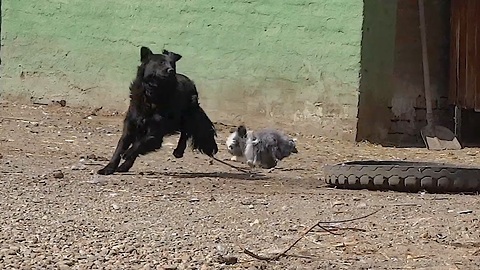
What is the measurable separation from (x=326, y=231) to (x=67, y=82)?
25.6ft

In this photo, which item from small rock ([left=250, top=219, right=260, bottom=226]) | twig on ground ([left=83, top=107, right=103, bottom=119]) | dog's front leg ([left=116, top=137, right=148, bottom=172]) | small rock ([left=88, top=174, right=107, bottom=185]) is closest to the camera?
small rock ([left=250, top=219, right=260, bottom=226])

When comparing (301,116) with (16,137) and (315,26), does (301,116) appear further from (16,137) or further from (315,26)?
(16,137)

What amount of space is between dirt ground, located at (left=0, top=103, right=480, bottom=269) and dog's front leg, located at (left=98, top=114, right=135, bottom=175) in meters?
0.12

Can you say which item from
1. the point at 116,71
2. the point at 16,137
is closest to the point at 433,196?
the point at 16,137

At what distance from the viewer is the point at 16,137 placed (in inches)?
405

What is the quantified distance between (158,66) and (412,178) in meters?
2.32

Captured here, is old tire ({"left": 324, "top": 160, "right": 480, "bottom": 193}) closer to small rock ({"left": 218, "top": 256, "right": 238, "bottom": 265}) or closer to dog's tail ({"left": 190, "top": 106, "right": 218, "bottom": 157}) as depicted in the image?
dog's tail ({"left": 190, "top": 106, "right": 218, "bottom": 157})

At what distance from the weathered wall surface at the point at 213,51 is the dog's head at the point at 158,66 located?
3074 millimetres

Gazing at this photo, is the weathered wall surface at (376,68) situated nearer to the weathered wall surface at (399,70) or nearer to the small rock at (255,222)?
the weathered wall surface at (399,70)

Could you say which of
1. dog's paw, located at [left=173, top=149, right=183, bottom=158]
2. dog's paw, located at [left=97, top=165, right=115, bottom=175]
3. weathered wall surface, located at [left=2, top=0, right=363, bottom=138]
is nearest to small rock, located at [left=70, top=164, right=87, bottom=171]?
dog's paw, located at [left=97, top=165, right=115, bottom=175]

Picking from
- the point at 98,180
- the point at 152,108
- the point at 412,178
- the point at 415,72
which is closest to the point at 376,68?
the point at 415,72

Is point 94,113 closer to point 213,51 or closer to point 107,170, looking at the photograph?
point 213,51

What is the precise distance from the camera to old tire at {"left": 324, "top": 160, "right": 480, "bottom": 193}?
285 inches

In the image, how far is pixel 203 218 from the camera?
597 cm
